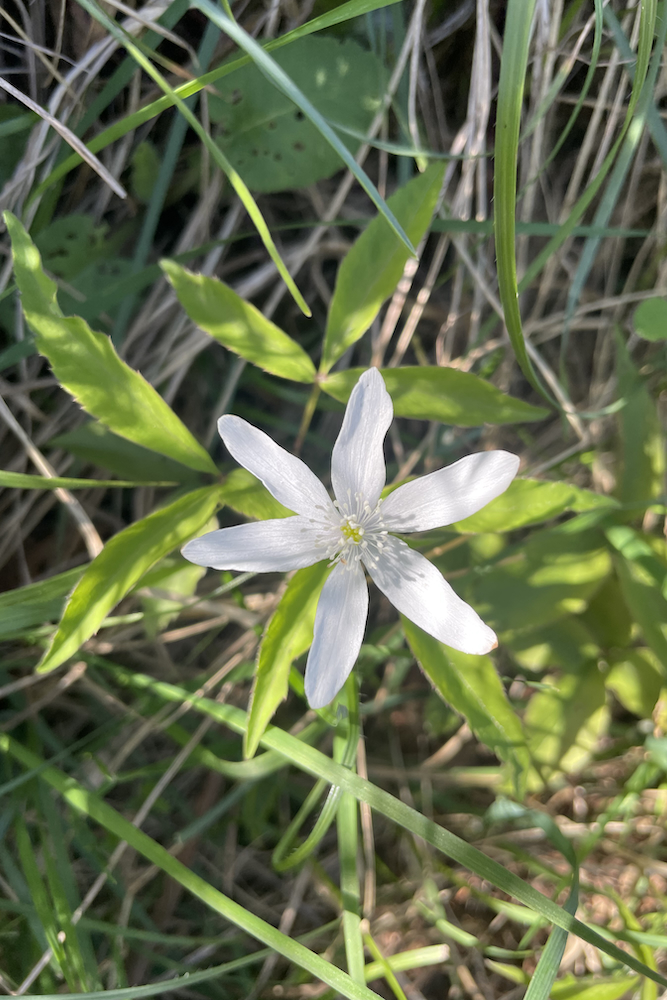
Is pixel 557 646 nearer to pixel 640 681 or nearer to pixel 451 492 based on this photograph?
pixel 640 681

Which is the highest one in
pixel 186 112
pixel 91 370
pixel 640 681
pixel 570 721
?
pixel 186 112

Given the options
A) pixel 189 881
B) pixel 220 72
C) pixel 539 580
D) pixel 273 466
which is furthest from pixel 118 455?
pixel 539 580

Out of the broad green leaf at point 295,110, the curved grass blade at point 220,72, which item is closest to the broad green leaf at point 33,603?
the curved grass blade at point 220,72

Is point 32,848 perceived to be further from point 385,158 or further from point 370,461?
point 385,158

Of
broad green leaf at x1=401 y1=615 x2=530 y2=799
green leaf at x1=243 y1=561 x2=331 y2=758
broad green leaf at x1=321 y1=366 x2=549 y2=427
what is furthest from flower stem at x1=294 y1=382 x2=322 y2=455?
broad green leaf at x1=401 y1=615 x2=530 y2=799

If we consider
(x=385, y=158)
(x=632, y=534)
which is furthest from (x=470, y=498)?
(x=385, y=158)

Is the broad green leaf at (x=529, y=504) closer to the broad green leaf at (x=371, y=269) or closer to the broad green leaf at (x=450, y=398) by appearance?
the broad green leaf at (x=450, y=398)

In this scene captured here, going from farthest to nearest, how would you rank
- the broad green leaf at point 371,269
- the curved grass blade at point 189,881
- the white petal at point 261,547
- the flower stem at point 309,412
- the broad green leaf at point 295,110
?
the broad green leaf at point 295,110 → the flower stem at point 309,412 → the broad green leaf at point 371,269 → the curved grass blade at point 189,881 → the white petal at point 261,547

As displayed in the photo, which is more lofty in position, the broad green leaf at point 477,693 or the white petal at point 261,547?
the white petal at point 261,547
